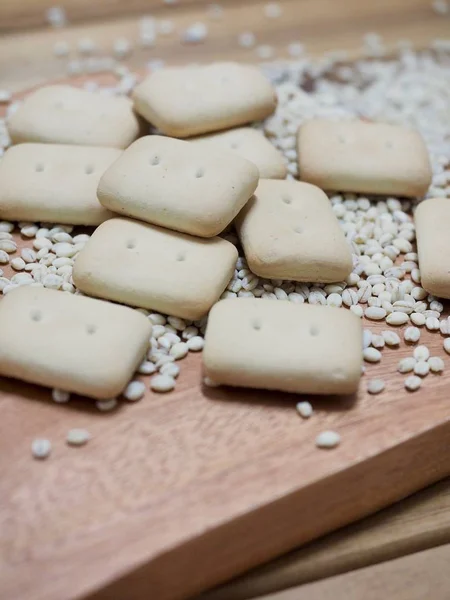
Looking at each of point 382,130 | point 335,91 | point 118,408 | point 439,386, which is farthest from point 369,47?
point 118,408

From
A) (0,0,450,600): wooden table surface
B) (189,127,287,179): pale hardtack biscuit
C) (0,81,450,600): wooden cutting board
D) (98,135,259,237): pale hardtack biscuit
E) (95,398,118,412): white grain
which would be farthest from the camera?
(0,0,450,600): wooden table surface

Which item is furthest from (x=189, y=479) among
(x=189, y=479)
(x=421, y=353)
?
(x=421, y=353)

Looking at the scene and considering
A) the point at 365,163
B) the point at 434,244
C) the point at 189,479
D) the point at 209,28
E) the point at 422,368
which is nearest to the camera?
the point at 189,479

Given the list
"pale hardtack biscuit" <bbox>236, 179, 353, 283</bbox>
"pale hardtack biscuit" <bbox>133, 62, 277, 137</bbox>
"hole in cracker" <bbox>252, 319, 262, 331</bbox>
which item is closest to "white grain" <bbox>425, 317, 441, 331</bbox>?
"pale hardtack biscuit" <bbox>236, 179, 353, 283</bbox>

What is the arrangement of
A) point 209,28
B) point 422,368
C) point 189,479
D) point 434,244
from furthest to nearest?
1. point 209,28
2. point 434,244
3. point 422,368
4. point 189,479

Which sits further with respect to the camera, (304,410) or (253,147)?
(253,147)

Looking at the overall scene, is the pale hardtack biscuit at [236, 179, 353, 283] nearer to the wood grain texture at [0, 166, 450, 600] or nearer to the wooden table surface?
the wood grain texture at [0, 166, 450, 600]

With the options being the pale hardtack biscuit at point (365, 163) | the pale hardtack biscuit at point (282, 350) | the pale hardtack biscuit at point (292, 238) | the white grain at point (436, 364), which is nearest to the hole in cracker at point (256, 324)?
the pale hardtack biscuit at point (282, 350)

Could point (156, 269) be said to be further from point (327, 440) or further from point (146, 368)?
point (327, 440)
